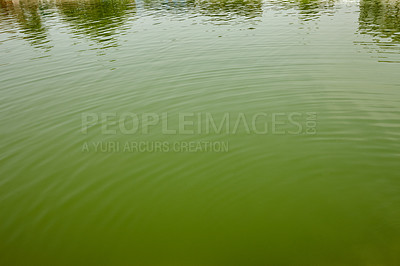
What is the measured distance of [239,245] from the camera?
398 cm

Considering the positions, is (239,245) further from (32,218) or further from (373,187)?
(32,218)

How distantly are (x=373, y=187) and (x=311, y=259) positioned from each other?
1851 millimetres

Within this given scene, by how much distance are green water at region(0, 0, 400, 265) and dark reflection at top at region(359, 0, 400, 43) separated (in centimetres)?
104

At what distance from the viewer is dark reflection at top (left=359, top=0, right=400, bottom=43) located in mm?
13383

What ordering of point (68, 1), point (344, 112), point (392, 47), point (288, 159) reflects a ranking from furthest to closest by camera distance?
point (68, 1)
point (392, 47)
point (344, 112)
point (288, 159)

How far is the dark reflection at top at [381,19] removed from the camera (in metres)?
13.4

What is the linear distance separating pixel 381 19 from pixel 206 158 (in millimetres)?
16201

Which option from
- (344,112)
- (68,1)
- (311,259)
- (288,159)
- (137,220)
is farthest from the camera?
(68,1)

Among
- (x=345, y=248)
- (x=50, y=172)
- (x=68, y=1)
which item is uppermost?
(x=68, y=1)

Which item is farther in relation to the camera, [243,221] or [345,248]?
[243,221]

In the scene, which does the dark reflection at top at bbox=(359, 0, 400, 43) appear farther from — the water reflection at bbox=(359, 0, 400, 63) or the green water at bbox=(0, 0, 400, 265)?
the green water at bbox=(0, 0, 400, 265)

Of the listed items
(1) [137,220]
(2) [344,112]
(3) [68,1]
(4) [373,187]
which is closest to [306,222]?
(4) [373,187]

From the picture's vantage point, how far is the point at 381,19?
1652 centimetres
